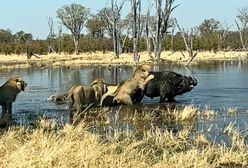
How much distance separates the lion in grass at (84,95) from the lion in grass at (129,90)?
0.45 m

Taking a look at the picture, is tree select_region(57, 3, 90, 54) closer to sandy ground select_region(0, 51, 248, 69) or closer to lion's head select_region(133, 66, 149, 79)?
sandy ground select_region(0, 51, 248, 69)

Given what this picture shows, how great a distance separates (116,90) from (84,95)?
300cm

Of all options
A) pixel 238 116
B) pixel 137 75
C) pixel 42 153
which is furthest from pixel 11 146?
pixel 137 75

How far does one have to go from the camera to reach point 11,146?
8.57m

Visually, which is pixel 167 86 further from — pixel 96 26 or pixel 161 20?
pixel 96 26

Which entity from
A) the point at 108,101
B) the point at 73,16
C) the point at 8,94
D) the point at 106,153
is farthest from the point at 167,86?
the point at 73,16

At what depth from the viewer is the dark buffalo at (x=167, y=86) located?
65.7ft

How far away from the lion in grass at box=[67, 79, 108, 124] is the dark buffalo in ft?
9.26

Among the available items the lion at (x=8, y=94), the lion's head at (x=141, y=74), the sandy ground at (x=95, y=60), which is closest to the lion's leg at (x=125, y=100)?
the lion's head at (x=141, y=74)

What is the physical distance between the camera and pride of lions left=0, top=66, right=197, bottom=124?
15930mm

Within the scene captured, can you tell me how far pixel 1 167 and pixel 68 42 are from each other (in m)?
95.7

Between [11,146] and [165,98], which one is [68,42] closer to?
[165,98]

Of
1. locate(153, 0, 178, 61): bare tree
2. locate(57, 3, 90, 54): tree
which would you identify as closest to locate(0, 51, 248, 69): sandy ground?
locate(153, 0, 178, 61): bare tree

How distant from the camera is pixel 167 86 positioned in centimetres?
2014
